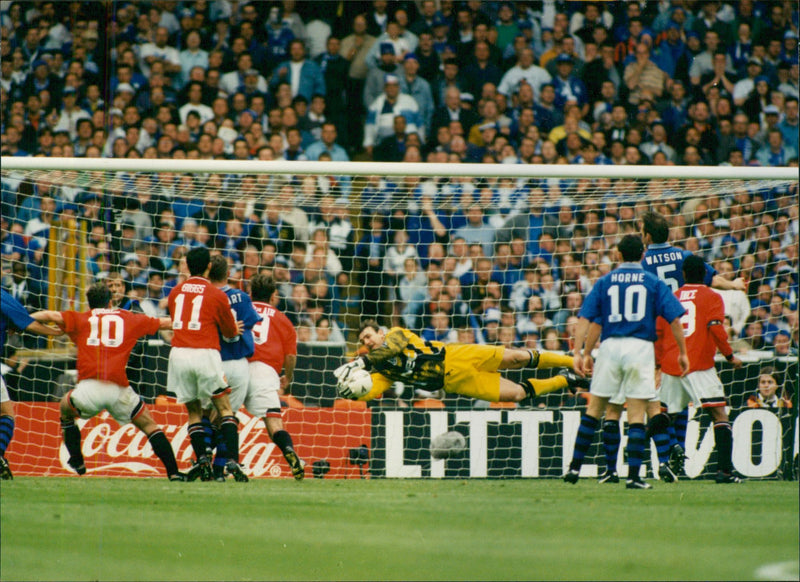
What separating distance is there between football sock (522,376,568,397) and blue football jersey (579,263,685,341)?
1.31 m

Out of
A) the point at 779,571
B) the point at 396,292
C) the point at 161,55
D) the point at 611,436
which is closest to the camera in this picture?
the point at 779,571

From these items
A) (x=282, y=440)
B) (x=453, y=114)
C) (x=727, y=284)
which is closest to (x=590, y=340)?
(x=727, y=284)

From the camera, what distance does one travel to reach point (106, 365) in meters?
6.39

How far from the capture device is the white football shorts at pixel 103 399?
6.36 m

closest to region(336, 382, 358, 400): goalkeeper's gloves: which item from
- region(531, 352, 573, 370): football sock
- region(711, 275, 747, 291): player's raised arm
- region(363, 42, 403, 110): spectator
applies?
region(531, 352, 573, 370): football sock

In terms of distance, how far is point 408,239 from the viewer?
30.9ft

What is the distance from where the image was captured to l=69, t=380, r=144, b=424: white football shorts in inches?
250

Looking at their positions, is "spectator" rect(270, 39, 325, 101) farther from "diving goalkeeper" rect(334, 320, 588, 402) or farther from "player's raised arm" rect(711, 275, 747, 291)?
"player's raised arm" rect(711, 275, 747, 291)

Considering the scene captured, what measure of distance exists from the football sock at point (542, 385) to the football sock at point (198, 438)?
94.2 inches

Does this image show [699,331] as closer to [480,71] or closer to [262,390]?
[262,390]

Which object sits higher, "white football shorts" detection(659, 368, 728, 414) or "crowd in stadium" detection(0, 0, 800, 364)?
"crowd in stadium" detection(0, 0, 800, 364)

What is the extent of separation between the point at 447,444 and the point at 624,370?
201 centimetres

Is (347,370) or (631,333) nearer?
(631,333)

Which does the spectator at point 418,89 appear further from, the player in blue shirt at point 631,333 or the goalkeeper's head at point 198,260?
the player in blue shirt at point 631,333
